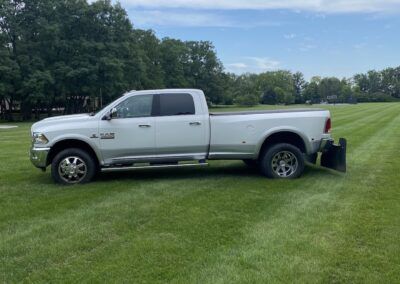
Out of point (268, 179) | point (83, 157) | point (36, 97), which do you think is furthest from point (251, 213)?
point (36, 97)

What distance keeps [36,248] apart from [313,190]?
197 inches

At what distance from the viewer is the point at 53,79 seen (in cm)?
4666

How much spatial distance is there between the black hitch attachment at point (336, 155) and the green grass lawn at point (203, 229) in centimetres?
30

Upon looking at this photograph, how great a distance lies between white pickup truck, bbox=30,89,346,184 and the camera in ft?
30.8

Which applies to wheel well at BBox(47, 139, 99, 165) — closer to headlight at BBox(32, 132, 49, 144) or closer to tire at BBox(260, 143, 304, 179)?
headlight at BBox(32, 132, 49, 144)

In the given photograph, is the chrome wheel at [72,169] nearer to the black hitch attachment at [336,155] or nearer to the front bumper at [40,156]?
the front bumper at [40,156]

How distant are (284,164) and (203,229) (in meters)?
4.11

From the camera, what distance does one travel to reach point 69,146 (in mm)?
9539

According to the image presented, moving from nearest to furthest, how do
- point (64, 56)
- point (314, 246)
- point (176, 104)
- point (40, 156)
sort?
point (314, 246) < point (40, 156) < point (176, 104) < point (64, 56)

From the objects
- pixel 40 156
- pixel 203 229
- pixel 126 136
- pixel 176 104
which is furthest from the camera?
pixel 176 104

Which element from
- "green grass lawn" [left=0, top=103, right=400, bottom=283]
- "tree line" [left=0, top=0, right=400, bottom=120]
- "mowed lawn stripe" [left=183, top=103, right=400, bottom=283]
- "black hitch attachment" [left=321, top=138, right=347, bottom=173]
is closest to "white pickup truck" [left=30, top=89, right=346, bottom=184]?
"black hitch attachment" [left=321, top=138, right=347, bottom=173]

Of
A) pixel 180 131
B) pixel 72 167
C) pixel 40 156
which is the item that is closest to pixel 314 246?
pixel 180 131

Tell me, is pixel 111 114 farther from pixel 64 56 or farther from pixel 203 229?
pixel 64 56

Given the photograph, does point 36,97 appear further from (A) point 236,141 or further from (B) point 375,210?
(B) point 375,210
